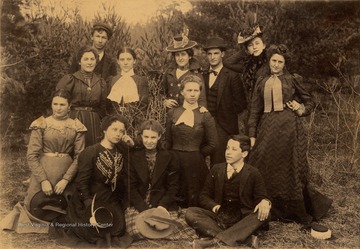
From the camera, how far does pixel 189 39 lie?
5023mm

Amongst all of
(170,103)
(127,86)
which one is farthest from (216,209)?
(127,86)

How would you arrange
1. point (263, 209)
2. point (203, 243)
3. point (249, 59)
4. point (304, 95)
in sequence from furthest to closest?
point (249, 59), point (304, 95), point (203, 243), point (263, 209)

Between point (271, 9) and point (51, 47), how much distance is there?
248 centimetres

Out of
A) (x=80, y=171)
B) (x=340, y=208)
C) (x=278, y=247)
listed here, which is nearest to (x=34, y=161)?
(x=80, y=171)

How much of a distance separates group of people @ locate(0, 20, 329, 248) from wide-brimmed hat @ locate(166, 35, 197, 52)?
0.01 meters

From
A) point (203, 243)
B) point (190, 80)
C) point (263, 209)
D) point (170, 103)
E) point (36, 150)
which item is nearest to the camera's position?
point (263, 209)

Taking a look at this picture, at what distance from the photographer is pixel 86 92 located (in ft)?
15.1

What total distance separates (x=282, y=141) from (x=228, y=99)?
719 millimetres

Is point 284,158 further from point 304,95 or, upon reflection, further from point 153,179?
point 153,179

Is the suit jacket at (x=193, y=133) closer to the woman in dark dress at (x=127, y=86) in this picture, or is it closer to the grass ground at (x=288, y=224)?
the woman in dark dress at (x=127, y=86)

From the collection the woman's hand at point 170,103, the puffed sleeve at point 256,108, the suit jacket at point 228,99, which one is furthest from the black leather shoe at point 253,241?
the woman's hand at point 170,103

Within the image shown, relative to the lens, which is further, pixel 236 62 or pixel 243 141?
pixel 236 62

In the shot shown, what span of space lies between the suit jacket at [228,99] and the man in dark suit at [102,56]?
1.02m

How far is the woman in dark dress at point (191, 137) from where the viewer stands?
4.51m
